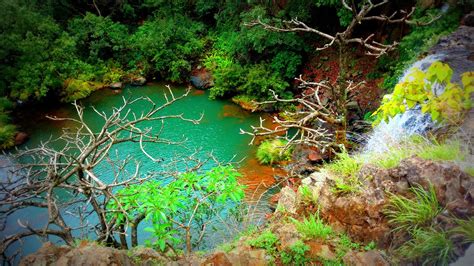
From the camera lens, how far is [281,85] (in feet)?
34.8

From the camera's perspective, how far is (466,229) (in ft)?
8.51

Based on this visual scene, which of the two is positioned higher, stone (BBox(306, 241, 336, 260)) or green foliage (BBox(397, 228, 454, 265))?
green foliage (BBox(397, 228, 454, 265))

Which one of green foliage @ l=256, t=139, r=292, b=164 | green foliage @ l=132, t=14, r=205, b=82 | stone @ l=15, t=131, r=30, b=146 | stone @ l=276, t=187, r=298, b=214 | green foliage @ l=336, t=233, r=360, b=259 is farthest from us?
green foliage @ l=132, t=14, r=205, b=82

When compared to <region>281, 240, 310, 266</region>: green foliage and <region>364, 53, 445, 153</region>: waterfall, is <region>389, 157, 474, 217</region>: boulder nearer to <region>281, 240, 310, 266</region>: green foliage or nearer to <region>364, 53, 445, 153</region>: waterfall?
<region>364, 53, 445, 153</region>: waterfall

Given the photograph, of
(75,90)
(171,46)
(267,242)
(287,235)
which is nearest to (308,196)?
(287,235)

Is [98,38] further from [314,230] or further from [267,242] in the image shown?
[314,230]

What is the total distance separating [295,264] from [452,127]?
2176 mm

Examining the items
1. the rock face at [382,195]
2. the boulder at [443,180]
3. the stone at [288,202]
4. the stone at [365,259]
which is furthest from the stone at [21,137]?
the boulder at [443,180]

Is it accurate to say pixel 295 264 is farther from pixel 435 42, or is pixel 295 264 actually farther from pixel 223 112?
pixel 223 112

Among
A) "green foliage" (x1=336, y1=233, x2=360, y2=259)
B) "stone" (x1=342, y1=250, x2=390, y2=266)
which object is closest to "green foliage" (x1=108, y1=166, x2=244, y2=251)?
"green foliage" (x1=336, y1=233, x2=360, y2=259)

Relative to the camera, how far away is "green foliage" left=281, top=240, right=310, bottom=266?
10.8 ft

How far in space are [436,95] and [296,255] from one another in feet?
6.44

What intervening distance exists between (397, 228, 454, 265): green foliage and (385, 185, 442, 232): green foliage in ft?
0.31

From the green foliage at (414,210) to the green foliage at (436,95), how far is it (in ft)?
2.35
